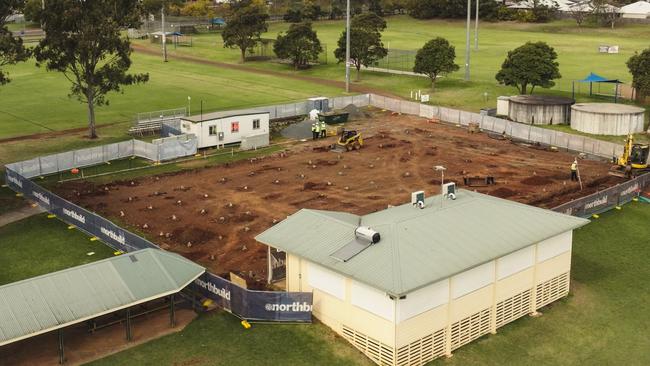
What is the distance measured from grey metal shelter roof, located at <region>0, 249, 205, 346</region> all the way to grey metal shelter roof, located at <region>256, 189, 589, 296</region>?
15.8 feet

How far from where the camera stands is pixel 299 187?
53.4m

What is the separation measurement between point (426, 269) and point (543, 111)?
47.2 meters

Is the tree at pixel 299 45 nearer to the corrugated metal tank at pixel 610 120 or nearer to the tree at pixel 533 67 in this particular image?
the tree at pixel 533 67

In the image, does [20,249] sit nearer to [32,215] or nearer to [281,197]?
[32,215]

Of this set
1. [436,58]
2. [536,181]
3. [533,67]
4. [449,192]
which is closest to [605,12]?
[436,58]

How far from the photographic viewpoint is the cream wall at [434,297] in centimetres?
2864

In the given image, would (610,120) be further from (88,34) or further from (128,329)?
(128,329)

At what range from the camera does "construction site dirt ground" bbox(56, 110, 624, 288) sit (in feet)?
144

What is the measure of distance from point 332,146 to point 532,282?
33934 millimetres

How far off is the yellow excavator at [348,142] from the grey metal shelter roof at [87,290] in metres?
32.5

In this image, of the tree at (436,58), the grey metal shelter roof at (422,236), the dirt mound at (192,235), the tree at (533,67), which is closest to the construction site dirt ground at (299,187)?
the dirt mound at (192,235)

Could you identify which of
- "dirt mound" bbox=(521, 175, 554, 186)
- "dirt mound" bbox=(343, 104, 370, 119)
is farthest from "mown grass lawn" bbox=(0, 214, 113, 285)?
"dirt mound" bbox=(343, 104, 370, 119)

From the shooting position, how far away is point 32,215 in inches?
1879

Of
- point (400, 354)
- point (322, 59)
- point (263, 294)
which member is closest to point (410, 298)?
point (400, 354)
